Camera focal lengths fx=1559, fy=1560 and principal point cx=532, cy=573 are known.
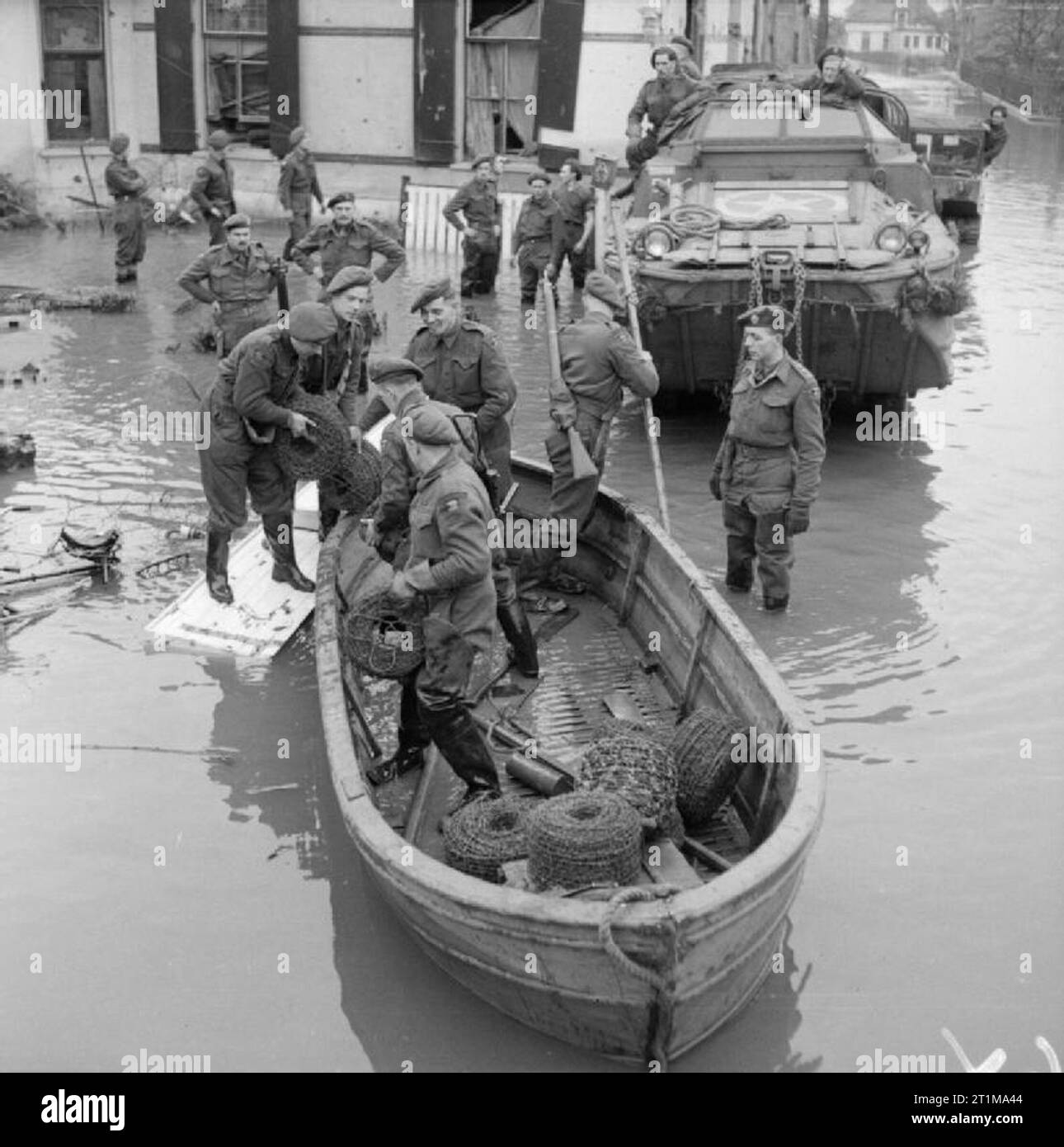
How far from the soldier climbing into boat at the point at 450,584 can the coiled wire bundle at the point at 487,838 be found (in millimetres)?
438

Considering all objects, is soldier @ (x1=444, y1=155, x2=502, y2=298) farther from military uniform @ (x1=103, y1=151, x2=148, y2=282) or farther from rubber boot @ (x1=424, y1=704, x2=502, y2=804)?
rubber boot @ (x1=424, y1=704, x2=502, y2=804)

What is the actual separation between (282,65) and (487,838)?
19.2 m

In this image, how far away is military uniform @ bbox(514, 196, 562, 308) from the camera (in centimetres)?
1797

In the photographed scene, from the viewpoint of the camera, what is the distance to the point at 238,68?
23.9 m

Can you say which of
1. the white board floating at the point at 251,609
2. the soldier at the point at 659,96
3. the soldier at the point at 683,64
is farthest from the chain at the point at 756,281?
the soldier at the point at 683,64

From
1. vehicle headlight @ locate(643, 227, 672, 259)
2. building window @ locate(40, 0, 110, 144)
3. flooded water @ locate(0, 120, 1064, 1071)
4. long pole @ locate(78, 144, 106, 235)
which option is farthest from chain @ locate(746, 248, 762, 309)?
building window @ locate(40, 0, 110, 144)

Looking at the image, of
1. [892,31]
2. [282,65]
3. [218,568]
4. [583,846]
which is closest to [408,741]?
[583,846]

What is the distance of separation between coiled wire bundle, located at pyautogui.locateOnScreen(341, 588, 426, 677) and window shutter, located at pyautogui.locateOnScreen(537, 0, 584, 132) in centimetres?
1539

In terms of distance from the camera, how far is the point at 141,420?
13.8m

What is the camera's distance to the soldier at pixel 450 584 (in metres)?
6.65

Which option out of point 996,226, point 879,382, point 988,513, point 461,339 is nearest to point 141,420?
point 461,339

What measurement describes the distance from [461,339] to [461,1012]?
476 centimetres

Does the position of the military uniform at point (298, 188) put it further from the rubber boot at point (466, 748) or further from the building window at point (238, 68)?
the rubber boot at point (466, 748)

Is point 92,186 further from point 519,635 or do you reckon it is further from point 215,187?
point 519,635
